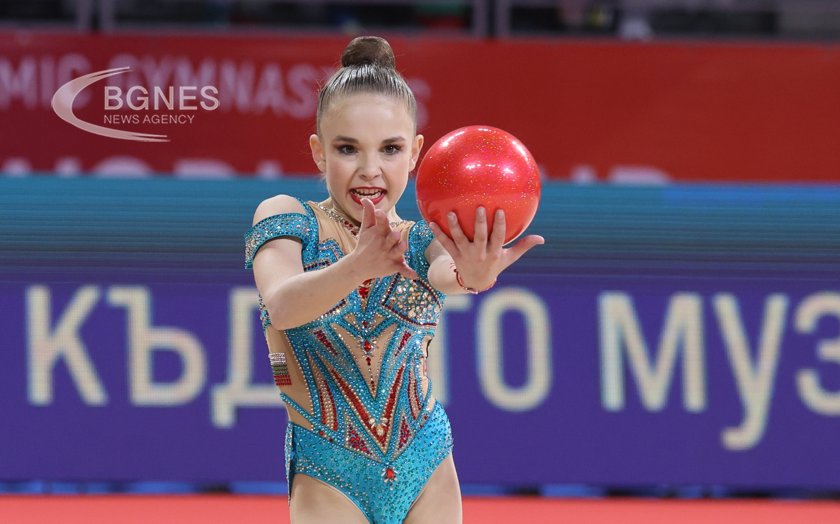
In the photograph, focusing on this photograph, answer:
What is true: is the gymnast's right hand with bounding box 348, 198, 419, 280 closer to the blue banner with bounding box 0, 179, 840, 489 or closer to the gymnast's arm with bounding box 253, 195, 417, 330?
the gymnast's arm with bounding box 253, 195, 417, 330

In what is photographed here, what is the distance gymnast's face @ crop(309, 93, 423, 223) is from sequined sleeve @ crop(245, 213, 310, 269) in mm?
97

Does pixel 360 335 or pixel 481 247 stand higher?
pixel 481 247

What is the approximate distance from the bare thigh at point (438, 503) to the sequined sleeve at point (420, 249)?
1.30 feet

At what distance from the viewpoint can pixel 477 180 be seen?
6.54 feet

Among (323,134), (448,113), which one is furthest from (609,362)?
(323,134)

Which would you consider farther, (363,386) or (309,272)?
(363,386)

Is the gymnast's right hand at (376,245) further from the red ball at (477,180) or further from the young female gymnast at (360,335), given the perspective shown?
the young female gymnast at (360,335)

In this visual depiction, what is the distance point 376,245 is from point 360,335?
0.47 metres

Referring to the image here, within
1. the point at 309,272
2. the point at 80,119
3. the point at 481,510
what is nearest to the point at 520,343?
the point at 481,510

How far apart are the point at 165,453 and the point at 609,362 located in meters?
1.77

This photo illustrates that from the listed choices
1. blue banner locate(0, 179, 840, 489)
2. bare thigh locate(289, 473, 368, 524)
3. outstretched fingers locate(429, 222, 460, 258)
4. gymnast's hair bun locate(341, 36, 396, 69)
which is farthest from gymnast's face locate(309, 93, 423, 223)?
blue banner locate(0, 179, 840, 489)

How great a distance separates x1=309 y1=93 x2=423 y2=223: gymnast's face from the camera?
7.35 feet

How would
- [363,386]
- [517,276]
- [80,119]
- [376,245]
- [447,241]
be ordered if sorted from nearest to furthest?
[376,245], [447,241], [363,386], [80,119], [517,276]

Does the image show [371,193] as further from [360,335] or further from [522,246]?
[522,246]
